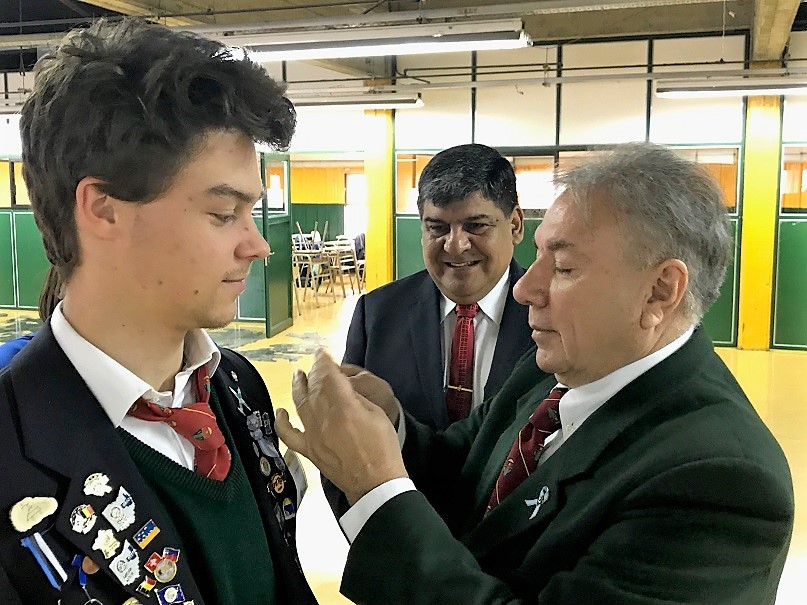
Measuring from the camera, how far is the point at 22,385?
1.11 meters

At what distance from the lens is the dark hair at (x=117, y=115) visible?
110 centimetres

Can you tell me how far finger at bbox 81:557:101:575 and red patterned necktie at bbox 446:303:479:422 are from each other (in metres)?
1.31

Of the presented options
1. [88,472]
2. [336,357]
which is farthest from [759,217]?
[88,472]

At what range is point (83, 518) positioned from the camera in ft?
3.46

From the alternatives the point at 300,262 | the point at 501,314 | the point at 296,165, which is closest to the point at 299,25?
the point at 501,314

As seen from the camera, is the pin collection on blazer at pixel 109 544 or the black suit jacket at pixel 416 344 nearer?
the pin collection on blazer at pixel 109 544

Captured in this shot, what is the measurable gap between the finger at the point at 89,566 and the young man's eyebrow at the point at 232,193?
0.56 m

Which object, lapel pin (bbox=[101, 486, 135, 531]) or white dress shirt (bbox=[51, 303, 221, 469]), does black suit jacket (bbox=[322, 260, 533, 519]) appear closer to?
white dress shirt (bbox=[51, 303, 221, 469])

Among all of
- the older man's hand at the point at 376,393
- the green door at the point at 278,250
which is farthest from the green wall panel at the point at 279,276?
the older man's hand at the point at 376,393

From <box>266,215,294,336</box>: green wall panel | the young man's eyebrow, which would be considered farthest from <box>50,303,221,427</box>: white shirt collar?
<box>266,215,294,336</box>: green wall panel

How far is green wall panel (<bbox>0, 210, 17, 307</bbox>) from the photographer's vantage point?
39.7 ft

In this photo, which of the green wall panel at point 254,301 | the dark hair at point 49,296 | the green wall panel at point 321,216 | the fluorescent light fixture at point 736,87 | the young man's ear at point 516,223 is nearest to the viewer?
the dark hair at point 49,296

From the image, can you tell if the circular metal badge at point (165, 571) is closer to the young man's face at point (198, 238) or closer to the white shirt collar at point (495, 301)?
the young man's face at point (198, 238)

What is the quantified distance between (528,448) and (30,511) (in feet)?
3.06
